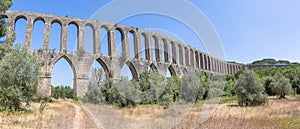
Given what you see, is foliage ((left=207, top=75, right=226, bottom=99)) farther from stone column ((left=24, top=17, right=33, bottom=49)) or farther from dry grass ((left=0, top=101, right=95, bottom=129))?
stone column ((left=24, top=17, right=33, bottom=49))

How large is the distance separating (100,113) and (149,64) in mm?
26177

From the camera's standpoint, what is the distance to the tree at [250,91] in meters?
14.6

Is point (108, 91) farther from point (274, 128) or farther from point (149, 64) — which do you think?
point (149, 64)

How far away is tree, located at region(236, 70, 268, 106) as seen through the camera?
14.6 m

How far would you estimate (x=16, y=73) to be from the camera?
963 centimetres

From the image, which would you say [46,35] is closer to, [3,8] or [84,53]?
[84,53]

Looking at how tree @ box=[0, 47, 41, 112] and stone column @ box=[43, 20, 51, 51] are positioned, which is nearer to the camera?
tree @ box=[0, 47, 41, 112]

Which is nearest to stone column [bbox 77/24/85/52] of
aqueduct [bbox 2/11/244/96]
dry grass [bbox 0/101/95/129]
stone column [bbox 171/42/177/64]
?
aqueduct [bbox 2/11/244/96]

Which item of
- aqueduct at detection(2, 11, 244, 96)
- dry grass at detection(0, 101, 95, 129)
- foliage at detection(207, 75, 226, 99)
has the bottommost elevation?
dry grass at detection(0, 101, 95, 129)

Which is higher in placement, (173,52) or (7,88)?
(173,52)

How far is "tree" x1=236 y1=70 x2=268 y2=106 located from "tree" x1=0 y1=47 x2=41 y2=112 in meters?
11.9

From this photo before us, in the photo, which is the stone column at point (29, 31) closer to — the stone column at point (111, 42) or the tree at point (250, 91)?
the stone column at point (111, 42)

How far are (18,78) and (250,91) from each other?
13.0m

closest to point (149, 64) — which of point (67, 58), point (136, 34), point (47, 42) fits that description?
point (136, 34)
